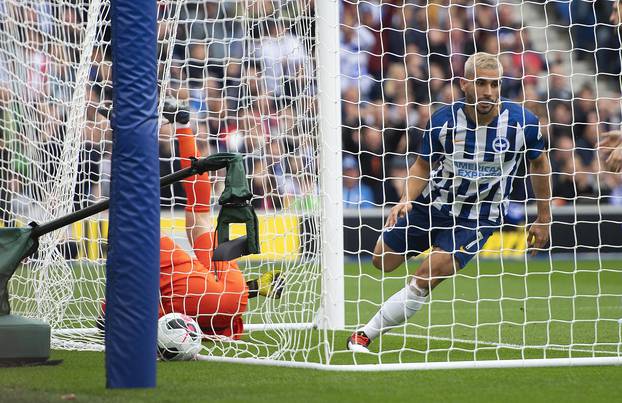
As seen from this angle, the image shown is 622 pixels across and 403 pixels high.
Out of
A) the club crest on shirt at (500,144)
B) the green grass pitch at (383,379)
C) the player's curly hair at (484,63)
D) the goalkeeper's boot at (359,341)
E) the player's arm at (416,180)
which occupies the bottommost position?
the green grass pitch at (383,379)

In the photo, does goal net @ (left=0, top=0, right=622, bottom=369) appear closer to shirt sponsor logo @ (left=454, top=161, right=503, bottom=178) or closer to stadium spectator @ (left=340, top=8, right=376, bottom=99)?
shirt sponsor logo @ (left=454, top=161, right=503, bottom=178)

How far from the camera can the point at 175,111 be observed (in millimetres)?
6941

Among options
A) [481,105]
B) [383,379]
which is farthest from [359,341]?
[481,105]

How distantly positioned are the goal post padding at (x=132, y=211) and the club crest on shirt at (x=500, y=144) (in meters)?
2.53

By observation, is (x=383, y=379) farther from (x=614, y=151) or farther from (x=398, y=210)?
(x=614, y=151)

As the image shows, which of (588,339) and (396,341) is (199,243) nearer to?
(396,341)

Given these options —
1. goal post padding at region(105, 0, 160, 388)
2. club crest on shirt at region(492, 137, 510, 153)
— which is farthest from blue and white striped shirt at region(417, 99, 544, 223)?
goal post padding at region(105, 0, 160, 388)

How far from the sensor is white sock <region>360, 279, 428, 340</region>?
6.14m

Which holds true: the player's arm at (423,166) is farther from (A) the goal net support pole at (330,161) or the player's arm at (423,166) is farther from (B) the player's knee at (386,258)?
(A) the goal net support pole at (330,161)

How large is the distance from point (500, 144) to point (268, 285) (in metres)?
1.81

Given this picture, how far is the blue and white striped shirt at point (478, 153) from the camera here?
20.7 ft

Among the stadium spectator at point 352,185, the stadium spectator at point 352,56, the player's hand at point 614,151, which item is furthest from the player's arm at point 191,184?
the stadium spectator at point 352,185

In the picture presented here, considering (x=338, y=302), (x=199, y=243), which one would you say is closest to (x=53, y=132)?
(x=199, y=243)

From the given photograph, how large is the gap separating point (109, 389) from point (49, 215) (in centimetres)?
258
